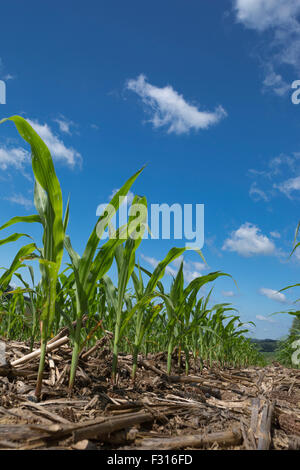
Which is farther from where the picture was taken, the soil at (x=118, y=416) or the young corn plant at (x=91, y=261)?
the young corn plant at (x=91, y=261)

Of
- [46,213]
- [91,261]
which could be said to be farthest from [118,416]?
[46,213]

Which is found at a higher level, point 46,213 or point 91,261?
point 46,213

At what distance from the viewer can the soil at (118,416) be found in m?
1.04

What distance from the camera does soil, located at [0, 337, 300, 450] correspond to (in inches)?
40.8

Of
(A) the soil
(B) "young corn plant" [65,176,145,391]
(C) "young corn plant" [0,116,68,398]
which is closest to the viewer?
(A) the soil

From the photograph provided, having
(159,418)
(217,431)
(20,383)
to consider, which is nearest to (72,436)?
(159,418)

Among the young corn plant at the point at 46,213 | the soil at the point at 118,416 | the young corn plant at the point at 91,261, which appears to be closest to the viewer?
the soil at the point at 118,416

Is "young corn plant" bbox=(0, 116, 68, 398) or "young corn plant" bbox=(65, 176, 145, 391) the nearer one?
"young corn plant" bbox=(0, 116, 68, 398)

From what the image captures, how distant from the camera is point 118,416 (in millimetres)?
1174

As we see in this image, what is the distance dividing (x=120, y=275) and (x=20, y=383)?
2.39 ft

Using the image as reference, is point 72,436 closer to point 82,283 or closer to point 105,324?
point 82,283

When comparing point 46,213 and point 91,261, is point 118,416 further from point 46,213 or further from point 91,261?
point 46,213

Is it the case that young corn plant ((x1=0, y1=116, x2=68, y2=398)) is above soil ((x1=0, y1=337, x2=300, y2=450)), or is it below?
above

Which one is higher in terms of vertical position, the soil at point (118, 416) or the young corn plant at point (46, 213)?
the young corn plant at point (46, 213)
